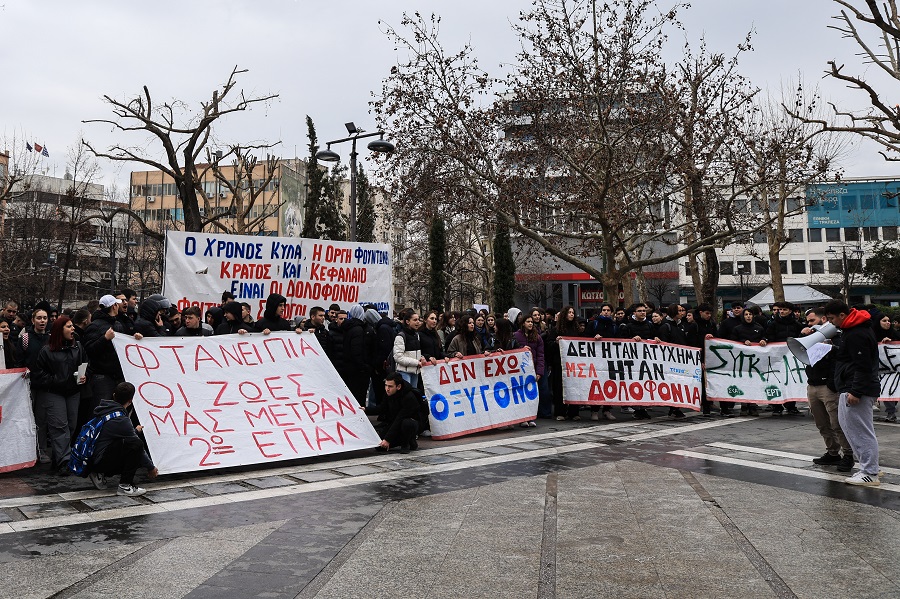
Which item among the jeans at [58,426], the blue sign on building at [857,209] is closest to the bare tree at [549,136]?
the jeans at [58,426]

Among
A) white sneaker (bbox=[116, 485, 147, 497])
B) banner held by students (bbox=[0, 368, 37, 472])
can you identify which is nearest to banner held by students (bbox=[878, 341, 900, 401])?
white sneaker (bbox=[116, 485, 147, 497])

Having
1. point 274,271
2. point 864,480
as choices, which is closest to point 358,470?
point 274,271

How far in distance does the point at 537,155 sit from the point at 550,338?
8.68m

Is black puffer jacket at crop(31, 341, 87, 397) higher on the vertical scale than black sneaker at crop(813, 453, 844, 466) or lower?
higher

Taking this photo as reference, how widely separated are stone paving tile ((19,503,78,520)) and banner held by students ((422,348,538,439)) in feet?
16.1

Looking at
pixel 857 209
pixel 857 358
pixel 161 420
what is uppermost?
pixel 857 209

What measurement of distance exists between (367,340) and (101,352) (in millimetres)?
3935

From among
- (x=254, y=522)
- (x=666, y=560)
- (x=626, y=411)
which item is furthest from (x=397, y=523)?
(x=626, y=411)

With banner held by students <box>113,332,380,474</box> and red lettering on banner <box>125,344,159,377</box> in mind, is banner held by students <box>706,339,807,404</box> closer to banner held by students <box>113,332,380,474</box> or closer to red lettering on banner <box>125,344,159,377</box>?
banner held by students <box>113,332,380,474</box>

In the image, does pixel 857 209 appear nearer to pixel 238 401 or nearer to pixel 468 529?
pixel 238 401

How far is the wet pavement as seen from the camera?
459 cm

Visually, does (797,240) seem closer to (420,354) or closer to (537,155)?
(537,155)

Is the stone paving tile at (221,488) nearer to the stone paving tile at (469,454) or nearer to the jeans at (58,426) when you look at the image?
the jeans at (58,426)

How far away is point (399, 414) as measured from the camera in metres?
9.37
